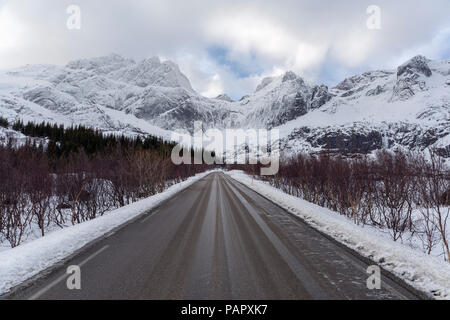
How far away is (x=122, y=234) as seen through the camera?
25.7 feet

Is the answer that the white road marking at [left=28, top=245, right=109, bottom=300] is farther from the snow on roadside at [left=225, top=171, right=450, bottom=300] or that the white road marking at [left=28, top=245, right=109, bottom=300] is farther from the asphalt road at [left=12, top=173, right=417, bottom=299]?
the snow on roadside at [left=225, top=171, right=450, bottom=300]

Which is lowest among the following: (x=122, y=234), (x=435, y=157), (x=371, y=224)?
(x=371, y=224)

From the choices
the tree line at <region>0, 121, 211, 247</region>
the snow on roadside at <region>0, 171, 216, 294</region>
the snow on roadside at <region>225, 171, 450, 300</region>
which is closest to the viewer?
the snow on roadside at <region>225, 171, 450, 300</region>

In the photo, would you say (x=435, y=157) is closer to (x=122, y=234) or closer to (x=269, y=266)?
(x=269, y=266)

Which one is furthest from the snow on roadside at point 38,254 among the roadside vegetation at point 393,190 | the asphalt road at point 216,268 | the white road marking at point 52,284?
the roadside vegetation at point 393,190

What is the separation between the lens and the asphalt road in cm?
384

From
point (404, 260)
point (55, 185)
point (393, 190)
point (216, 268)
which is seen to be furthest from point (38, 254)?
point (55, 185)

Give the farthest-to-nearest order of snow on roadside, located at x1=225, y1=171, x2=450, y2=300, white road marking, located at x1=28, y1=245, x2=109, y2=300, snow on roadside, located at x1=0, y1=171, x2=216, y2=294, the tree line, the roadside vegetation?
the tree line → the roadside vegetation → snow on roadside, located at x1=0, y1=171, x2=216, y2=294 → snow on roadside, located at x1=225, y1=171, x2=450, y2=300 → white road marking, located at x1=28, y1=245, x2=109, y2=300

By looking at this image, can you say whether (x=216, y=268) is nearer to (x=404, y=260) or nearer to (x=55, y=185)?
(x=404, y=260)

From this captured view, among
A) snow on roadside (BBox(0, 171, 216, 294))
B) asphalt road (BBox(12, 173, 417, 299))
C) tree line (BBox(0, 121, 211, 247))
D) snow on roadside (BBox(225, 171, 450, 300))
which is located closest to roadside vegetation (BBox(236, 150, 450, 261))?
snow on roadside (BBox(225, 171, 450, 300))

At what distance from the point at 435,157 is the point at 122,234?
10.4 meters
